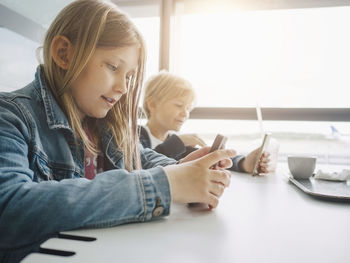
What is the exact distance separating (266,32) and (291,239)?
1888 millimetres

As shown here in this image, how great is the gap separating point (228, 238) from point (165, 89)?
1410 mm

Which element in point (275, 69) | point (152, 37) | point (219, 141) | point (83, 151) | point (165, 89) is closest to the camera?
point (219, 141)

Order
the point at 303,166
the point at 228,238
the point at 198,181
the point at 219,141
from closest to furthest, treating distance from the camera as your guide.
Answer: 1. the point at 228,238
2. the point at 198,181
3. the point at 219,141
4. the point at 303,166

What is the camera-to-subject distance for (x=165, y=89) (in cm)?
169

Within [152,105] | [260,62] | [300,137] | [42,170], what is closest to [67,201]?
[42,170]

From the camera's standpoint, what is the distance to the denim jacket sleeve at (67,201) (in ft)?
1.17

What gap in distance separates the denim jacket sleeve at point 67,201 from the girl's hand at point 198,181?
33 mm

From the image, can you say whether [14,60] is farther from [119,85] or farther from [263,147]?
[263,147]

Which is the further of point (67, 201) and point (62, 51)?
point (62, 51)

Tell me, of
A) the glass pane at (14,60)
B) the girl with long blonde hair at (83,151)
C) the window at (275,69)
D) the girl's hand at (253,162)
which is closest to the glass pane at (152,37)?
the window at (275,69)

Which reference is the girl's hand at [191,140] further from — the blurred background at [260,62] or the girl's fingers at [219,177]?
the girl's fingers at [219,177]

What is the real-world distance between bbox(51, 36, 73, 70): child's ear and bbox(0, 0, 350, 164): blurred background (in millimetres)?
871

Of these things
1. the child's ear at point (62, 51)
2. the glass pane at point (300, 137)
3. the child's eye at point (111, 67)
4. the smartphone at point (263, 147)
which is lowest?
the glass pane at point (300, 137)

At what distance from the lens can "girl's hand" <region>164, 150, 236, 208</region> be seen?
45cm
